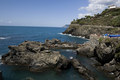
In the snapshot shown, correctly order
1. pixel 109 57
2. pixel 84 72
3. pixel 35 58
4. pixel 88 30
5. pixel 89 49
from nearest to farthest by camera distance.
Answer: pixel 84 72, pixel 109 57, pixel 35 58, pixel 89 49, pixel 88 30

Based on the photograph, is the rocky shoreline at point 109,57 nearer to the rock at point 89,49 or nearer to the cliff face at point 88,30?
the rock at point 89,49

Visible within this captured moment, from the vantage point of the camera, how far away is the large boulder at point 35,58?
30891 millimetres

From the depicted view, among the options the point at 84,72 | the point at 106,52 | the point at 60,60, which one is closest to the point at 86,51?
the point at 106,52

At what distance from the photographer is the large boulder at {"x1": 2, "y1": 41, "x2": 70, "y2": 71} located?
30.9 metres

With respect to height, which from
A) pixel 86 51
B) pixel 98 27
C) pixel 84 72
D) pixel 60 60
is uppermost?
pixel 98 27

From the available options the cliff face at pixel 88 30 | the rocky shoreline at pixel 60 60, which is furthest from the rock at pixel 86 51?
the cliff face at pixel 88 30

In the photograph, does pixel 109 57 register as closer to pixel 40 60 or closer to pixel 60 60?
Answer: pixel 60 60

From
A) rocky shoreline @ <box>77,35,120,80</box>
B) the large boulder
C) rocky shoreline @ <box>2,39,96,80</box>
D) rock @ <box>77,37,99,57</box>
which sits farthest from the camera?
rock @ <box>77,37,99,57</box>

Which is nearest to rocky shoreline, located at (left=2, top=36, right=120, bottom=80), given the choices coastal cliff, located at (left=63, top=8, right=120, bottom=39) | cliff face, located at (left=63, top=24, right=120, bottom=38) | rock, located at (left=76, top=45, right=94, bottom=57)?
rock, located at (left=76, top=45, right=94, bottom=57)

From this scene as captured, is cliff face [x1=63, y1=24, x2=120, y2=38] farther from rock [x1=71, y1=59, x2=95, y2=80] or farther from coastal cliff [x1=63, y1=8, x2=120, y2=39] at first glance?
rock [x1=71, y1=59, x2=95, y2=80]

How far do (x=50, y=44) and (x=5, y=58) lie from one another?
26339 mm

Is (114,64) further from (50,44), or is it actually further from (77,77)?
(50,44)

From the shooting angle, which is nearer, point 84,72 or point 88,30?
point 84,72

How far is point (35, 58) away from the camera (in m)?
32.6
